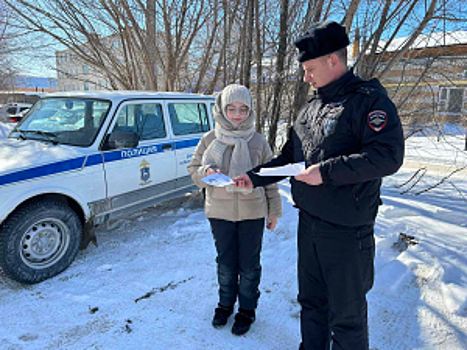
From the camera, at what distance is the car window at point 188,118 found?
15.6 ft

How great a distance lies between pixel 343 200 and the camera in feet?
5.37

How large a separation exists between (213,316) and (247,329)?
0.35m

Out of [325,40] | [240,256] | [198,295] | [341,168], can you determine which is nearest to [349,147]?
[341,168]

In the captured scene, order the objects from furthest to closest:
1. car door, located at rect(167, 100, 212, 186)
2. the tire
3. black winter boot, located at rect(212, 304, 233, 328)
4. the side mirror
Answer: car door, located at rect(167, 100, 212, 186)
the side mirror
the tire
black winter boot, located at rect(212, 304, 233, 328)

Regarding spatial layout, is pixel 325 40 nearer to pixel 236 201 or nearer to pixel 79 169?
pixel 236 201

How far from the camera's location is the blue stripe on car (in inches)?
117

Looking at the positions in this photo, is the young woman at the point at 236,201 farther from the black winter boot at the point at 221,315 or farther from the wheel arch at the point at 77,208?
the wheel arch at the point at 77,208

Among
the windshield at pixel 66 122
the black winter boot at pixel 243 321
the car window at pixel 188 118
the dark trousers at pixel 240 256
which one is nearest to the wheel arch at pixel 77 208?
the windshield at pixel 66 122

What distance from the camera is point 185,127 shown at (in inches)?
195

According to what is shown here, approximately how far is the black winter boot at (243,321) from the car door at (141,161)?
7.00 ft

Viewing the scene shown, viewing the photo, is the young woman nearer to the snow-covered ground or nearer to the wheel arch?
the snow-covered ground

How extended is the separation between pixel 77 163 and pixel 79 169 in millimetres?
69

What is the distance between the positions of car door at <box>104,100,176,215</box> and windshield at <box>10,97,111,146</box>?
0.74ft

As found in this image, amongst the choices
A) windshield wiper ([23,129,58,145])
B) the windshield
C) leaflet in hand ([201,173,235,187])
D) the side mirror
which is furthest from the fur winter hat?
windshield wiper ([23,129,58,145])
